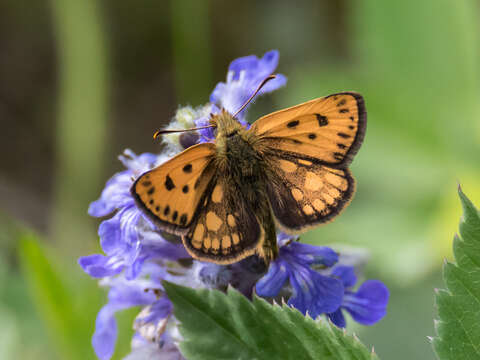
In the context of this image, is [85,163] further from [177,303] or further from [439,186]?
[177,303]

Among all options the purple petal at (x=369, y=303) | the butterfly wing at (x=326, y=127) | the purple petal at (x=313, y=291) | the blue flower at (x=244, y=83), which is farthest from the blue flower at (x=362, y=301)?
the blue flower at (x=244, y=83)

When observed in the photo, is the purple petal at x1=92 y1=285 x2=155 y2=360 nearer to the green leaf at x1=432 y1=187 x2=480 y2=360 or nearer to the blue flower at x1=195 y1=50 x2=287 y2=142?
the blue flower at x1=195 y1=50 x2=287 y2=142

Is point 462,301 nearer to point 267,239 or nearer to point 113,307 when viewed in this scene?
point 267,239

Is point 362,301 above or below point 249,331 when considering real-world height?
below

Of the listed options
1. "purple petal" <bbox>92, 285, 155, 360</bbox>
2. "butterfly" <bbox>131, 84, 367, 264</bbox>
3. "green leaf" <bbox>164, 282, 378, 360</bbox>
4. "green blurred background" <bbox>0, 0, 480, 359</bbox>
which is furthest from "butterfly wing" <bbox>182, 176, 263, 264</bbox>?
"green blurred background" <bbox>0, 0, 480, 359</bbox>

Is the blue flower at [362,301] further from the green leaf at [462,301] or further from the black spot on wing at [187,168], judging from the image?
the black spot on wing at [187,168]

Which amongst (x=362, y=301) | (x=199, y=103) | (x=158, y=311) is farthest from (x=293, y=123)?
(x=199, y=103)
